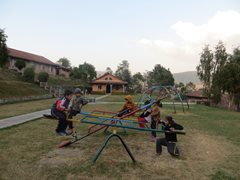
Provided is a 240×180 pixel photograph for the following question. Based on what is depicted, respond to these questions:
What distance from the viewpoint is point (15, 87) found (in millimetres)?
24109

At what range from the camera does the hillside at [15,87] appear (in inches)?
832

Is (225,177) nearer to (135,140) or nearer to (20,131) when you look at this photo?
(135,140)

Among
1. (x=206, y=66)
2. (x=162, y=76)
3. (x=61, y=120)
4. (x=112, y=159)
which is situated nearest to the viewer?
(x=112, y=159)

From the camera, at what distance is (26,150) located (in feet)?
15.5

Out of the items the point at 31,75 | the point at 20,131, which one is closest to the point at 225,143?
the point at 20,131

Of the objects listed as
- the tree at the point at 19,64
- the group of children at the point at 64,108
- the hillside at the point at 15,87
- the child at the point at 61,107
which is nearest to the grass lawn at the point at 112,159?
the group of children at the point at 64,108

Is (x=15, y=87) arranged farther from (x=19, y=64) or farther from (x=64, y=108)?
(x=64, y=108)

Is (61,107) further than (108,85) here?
No

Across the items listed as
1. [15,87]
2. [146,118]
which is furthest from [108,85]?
[146,118]

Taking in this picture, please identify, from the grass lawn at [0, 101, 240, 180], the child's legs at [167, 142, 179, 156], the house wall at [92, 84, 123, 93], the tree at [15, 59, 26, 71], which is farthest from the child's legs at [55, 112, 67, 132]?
the house wall at [92, 84, 123, 93]

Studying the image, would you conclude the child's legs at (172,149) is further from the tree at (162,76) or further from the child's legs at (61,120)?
the tree at (162,76)

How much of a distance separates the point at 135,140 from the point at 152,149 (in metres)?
0.95

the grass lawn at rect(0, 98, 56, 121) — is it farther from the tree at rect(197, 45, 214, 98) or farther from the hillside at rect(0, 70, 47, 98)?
the tree at rect(197, 45, 214, 98)

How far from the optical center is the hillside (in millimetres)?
21139
